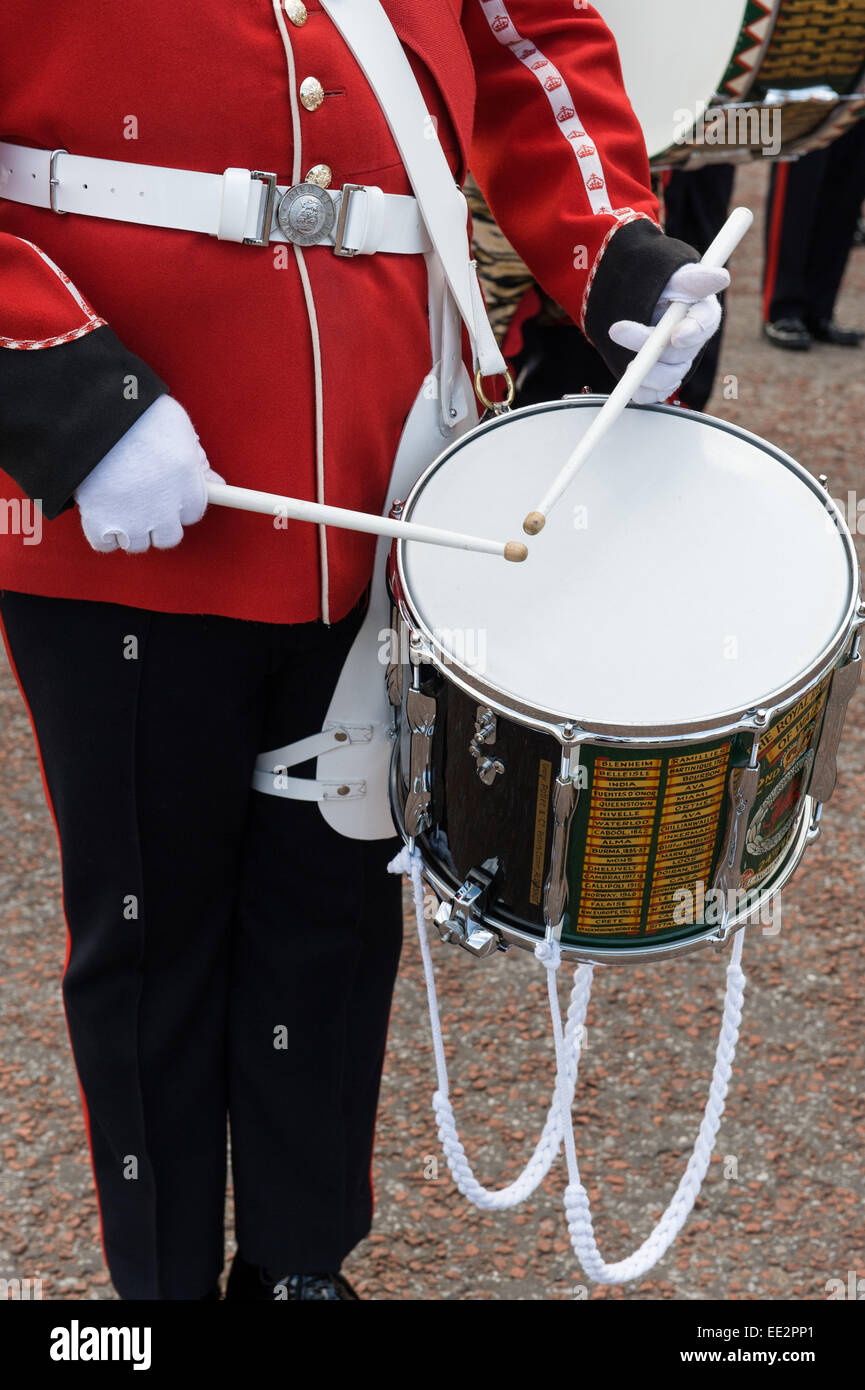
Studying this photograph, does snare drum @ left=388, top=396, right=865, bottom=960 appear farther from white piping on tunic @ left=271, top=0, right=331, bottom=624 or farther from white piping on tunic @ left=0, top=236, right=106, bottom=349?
white piping on tunic @ left=0, top=236, right=106, bottom=349

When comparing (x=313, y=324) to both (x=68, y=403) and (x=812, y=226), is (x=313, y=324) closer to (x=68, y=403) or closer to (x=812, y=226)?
(x=68, y=403)

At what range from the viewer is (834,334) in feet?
15.5

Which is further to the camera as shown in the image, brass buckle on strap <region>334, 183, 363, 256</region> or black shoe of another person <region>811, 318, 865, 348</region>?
black shoe of another person <region>811, 318, 865, 348</region>

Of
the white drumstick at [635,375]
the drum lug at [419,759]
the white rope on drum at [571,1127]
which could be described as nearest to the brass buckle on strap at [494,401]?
the white drumstick at [635,375]

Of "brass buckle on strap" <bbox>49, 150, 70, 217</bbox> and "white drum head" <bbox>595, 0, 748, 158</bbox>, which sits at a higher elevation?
"white drum head" <bbox>595, 0, 748, 158</bbox>

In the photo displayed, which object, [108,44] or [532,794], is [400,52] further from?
[532,794]

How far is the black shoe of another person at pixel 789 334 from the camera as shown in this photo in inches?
184

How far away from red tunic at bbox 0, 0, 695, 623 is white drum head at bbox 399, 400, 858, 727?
0.10 meters

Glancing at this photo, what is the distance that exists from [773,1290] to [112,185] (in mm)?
1461

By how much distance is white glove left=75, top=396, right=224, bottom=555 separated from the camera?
110 centimetres

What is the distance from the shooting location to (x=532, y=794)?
122cm

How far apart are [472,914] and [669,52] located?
1.54 meters
